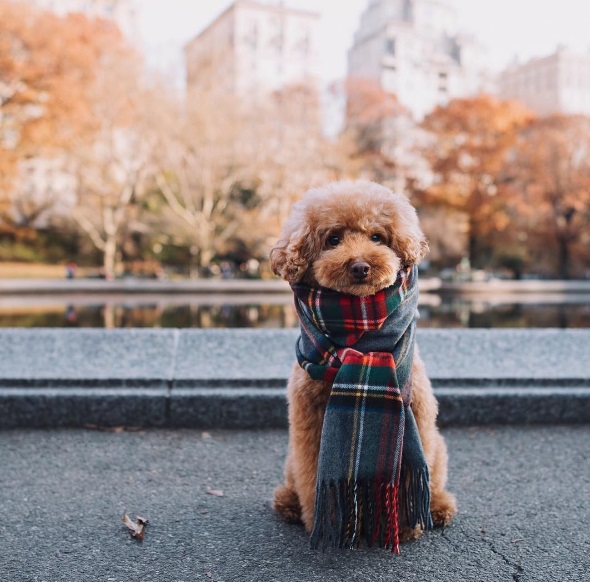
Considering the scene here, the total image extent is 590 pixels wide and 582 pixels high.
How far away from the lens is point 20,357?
4.18m

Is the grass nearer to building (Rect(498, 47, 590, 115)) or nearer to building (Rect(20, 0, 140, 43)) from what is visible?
building (Rect(20, 0, 140, 43))

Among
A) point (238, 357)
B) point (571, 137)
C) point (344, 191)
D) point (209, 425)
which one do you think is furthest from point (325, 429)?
point (571, 137)

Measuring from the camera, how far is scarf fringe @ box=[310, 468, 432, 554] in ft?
7.38

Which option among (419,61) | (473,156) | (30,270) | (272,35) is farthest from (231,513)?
(272,35)

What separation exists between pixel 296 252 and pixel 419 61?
54289mm

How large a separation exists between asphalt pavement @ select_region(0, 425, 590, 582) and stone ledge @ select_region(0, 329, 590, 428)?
0.14 metres

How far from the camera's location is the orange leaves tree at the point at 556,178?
26250 mm

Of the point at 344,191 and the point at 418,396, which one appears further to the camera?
the point at 418,396

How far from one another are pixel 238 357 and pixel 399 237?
7.48 feet

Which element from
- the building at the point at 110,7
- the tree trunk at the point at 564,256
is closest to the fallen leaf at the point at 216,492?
the tree trunk at the point at 564,256

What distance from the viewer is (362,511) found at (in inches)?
90.8

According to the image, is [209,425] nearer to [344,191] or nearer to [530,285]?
[344,191]

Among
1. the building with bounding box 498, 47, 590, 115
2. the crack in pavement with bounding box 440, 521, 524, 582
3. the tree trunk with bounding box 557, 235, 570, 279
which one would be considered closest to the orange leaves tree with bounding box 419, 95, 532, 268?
the tree trunk with bounding box 557, 235, 570, 279

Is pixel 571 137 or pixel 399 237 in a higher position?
pixel 571 137
